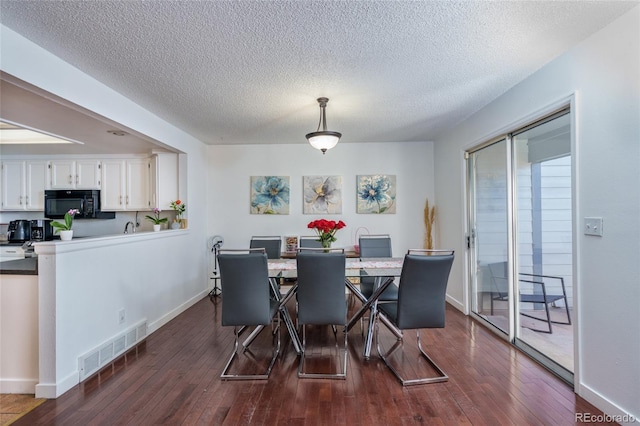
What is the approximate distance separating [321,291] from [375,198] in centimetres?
279

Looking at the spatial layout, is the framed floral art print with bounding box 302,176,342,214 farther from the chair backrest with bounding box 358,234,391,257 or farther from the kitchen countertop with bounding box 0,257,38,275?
the kitchen countertop with bounding box 0,257,38,275

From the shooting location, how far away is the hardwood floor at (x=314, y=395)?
1852 mm

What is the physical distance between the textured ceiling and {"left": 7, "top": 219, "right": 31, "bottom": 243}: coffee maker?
9.90 ft

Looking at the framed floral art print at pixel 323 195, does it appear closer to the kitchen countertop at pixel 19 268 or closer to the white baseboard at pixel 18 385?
the kitchen countertop at pixel 19 268

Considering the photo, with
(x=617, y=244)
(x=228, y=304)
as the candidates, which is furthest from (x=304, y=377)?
(x=617, y=244)

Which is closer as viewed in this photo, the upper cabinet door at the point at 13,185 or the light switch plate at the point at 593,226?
the light switch plate at the point at 593,226

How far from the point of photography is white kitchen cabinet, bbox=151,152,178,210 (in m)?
4.21

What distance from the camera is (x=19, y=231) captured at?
169 inches

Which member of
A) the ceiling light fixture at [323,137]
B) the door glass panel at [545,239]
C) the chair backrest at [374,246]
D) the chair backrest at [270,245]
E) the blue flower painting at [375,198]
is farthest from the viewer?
the blue flower painting at [375,198]

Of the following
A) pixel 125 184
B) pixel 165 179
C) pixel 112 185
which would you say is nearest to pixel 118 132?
pixel 165 179

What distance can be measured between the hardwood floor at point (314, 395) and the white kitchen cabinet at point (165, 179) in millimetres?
2128

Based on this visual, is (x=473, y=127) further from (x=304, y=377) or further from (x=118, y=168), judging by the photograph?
(x=118, y=168)

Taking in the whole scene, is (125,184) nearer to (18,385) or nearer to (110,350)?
(110,350)

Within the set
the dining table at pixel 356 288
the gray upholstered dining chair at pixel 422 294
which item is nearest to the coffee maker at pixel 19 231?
the dining table at pixel 356 288
